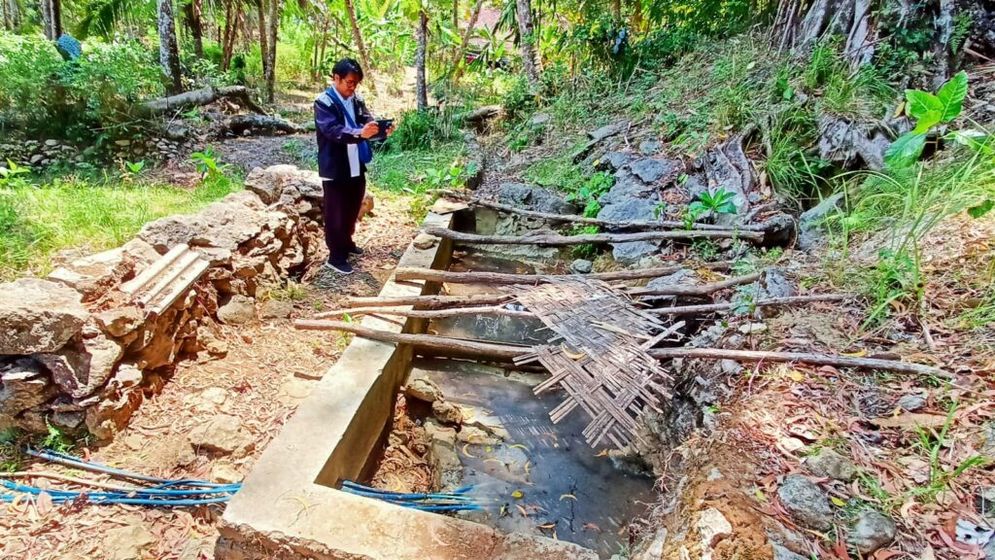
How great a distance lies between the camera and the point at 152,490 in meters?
2.29

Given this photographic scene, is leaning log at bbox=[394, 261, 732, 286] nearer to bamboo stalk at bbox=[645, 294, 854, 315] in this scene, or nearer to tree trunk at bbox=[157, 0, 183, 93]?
bamboo stalk at bbox=[645, 294, 854, 315]

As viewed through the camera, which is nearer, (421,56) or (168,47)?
(168,47)

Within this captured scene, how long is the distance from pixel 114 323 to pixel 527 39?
742 centimetres

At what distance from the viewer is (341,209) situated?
4.06 m

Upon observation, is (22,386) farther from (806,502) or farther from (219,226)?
(806,502)

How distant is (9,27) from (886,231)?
18.2m

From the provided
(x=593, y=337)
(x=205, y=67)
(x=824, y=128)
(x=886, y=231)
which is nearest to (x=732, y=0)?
(x=824, y=128)

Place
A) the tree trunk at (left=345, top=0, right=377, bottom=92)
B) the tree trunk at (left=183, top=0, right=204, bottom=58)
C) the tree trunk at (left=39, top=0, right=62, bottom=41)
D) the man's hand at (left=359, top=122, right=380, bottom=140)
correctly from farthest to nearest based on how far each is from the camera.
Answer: the tree trunk at (left=183, top=0, right=204, bottom=58), the tree trunk at (left=345, top=0, right=377, bottom=92), the tree trunk at (left=39, top=0, right=62, bottom=41), the man's hand at (left=359, top=122, right=380, bottom=140)

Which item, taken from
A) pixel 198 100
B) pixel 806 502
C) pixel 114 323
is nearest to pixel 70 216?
pixel 114 323

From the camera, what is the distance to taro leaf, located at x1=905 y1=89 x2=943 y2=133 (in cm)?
250

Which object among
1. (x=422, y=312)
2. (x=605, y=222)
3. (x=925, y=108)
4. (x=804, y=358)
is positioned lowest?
(x=422, y=312)

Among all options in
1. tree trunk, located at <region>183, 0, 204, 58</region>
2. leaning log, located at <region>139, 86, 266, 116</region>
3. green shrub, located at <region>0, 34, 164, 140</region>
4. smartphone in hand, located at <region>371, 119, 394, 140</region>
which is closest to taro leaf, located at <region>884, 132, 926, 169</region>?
smartphone in hand, located at <region>371, 119, 394, 140</region>

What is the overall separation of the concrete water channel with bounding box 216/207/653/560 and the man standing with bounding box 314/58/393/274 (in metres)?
0.60

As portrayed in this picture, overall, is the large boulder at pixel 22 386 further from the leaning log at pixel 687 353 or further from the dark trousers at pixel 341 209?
the dark trousers at pixel 341 209
